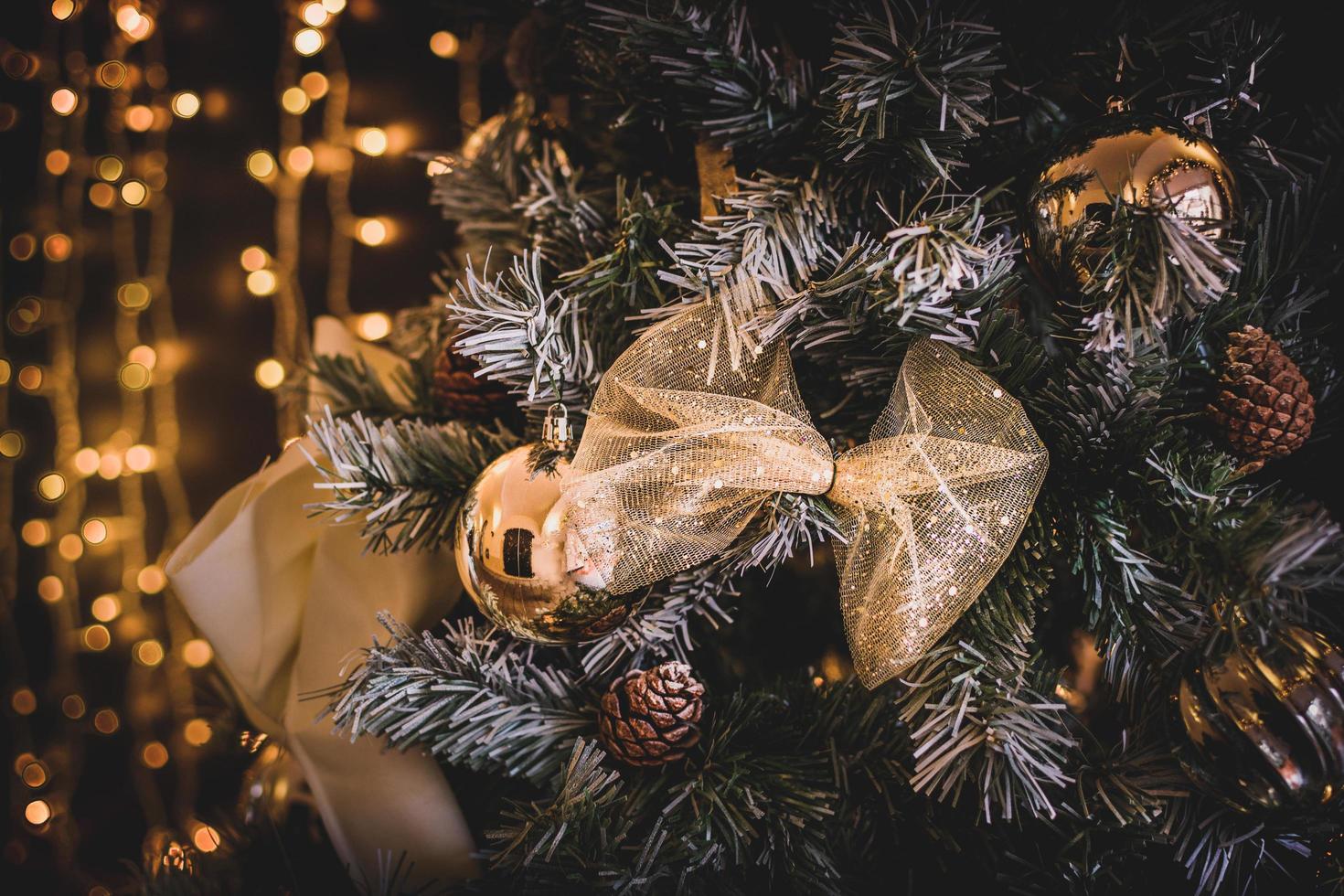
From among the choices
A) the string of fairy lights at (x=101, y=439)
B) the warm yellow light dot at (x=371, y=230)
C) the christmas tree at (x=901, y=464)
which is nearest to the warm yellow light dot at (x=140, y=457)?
the string of fairy lights at (x=101, y=439)

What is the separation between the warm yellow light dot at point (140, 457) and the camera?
1.10 metres

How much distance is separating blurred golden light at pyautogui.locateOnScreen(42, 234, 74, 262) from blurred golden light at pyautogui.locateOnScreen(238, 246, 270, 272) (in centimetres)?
29

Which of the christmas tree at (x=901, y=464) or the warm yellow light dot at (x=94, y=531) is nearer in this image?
the christmas tree at (x=901, y=464)

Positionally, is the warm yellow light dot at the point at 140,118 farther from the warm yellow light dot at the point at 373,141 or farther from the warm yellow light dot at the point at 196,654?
the warm yellow light dot at the point at 196,654

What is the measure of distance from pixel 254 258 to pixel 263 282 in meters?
0.04

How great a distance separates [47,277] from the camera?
1.12 metres

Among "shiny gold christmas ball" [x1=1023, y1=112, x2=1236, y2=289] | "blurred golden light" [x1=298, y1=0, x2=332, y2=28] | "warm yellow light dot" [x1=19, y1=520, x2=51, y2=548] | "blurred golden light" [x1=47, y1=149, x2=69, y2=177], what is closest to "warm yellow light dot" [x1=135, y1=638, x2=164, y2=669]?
"warm yellow light dot" [x1=19, y1=520, x2=51, y2=548]

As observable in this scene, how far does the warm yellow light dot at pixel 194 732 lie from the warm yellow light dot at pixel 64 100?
34.0 inches

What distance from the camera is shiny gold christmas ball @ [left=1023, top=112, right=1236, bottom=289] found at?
367 millimetres

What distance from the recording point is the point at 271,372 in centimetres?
105

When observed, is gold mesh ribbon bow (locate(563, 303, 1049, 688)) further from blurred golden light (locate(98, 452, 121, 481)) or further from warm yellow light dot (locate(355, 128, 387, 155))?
blurred golden light (locate(98, 452, 121, 481))

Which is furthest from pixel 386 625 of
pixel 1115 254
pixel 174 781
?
pixel 174 781

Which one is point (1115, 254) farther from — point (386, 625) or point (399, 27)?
point (399, 27)

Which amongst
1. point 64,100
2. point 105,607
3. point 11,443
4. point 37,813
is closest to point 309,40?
point 64,100
